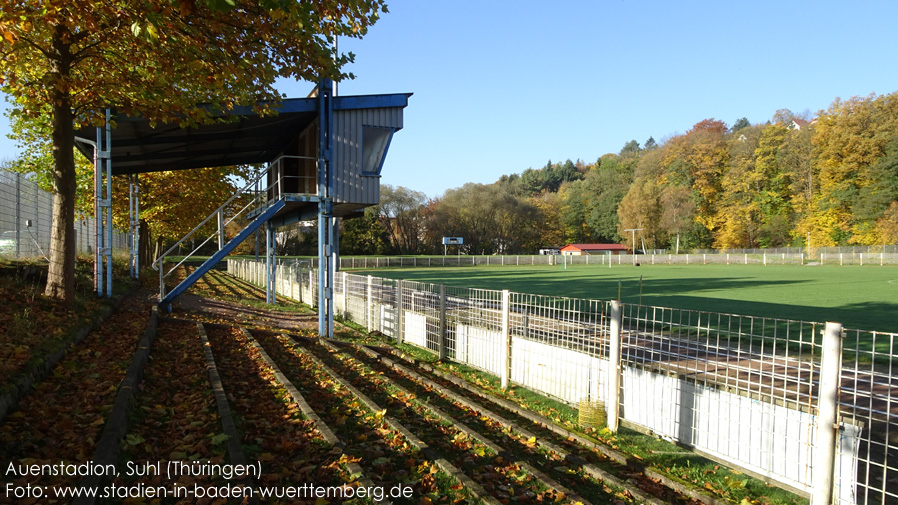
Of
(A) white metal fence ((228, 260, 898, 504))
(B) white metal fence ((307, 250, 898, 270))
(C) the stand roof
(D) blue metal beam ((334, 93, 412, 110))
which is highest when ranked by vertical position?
(D) blue metal beam ((334, 93, 412, 110))

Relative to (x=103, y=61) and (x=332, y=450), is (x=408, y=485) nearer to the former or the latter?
(x=332, y=450)

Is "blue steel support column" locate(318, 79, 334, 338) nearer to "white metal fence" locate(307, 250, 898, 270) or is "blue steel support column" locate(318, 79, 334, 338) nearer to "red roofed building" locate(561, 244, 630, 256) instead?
"white metal fence" locate(307, 250, 898, 270)

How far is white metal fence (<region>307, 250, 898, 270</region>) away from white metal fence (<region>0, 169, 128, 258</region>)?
33015mm

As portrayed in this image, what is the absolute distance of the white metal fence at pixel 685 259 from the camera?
54812mm

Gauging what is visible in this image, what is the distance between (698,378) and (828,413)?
2.07 meters

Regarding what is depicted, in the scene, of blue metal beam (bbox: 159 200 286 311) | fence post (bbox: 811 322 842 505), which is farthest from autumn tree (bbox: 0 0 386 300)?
fence post (bbox: 811 322 842 505)

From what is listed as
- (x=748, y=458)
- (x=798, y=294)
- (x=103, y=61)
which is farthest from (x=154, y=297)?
(x=798, y=294)

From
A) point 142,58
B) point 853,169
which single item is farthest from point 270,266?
point 853,169

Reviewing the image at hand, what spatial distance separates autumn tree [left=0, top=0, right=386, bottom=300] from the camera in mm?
7363

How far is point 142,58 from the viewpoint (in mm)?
8789

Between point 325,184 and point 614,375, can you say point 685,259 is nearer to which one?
point 325,184

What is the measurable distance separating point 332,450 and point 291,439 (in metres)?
0.58

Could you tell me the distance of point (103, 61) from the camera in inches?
356

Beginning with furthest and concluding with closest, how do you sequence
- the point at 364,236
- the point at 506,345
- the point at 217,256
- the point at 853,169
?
the point at 364,236 → the point at 853,169 → the point at 217,256 → the point at 506,345
